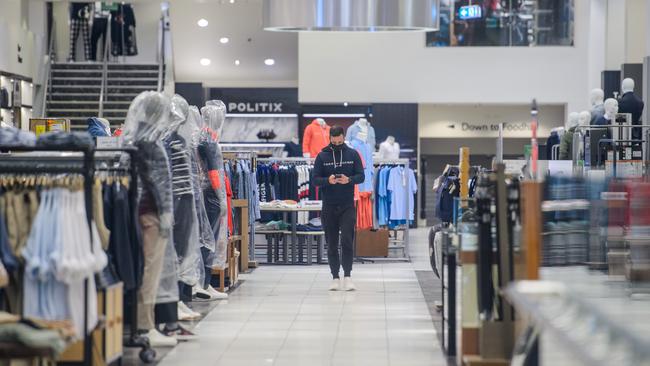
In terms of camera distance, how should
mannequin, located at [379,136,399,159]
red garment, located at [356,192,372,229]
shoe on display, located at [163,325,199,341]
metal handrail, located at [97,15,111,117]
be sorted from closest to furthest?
shoe on display, located at [163,325,199,341] → red garment, located at [356,192,372,229] → mannequin, located at [379,136,399,159] → metal handrail, located at [97,15,111,117]

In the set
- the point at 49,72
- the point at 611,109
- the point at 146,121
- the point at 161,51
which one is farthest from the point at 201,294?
the point at 161,51

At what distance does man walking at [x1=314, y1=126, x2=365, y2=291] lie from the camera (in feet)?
33.7

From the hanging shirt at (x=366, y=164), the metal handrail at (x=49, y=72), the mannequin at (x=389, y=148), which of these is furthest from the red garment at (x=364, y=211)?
the metal handrail at (x=49, y=72)

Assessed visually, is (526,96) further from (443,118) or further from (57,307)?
(57,307)

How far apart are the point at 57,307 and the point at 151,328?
1436 millimetres

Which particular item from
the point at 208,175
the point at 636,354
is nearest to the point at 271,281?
the point at 208,175

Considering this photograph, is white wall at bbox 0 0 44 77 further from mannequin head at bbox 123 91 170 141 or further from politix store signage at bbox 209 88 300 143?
mannequin head at bbox 123 91 170 141

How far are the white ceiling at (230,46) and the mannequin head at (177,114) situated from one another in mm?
14725

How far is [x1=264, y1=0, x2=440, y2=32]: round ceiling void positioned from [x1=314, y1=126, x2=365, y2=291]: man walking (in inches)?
52.2

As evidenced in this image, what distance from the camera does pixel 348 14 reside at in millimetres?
11281

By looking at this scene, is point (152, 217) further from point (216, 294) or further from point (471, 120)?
point (471, 120)

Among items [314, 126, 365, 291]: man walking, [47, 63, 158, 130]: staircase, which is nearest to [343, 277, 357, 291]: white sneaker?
[314, 126, 365, 291]: man walking

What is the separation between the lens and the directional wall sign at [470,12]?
21172 millimetres

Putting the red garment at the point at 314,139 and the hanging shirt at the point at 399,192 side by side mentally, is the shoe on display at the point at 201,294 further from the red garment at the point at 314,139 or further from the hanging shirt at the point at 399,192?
the red garment at the point at 314,139
